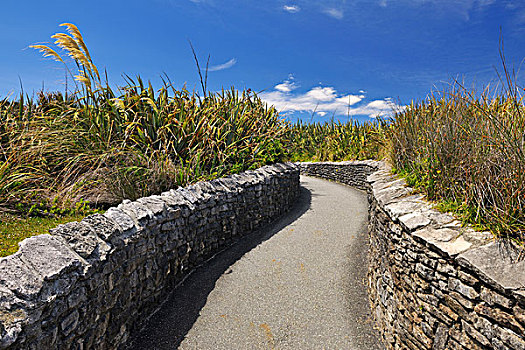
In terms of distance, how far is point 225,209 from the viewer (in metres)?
5.99

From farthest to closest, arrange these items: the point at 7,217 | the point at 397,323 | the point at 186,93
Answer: the point at 186,93, the point at 7,217, the point at 397,323

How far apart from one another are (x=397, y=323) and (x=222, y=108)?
5.45m

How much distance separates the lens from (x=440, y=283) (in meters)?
2.93

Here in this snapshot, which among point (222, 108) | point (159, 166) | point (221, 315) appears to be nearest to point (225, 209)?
point (159, 166)

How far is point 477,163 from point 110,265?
3744mm

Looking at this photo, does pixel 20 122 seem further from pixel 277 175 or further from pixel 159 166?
pixel 277 175

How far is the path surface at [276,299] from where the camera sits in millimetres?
3908

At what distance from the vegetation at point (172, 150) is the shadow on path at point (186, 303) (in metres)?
1.40

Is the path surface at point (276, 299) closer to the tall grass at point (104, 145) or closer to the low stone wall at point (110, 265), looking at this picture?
the low stone wall at point (110, 265)

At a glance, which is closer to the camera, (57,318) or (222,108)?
(57,318)

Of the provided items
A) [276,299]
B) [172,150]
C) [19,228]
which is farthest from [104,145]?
[276,299]

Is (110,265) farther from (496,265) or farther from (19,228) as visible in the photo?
(496,265)

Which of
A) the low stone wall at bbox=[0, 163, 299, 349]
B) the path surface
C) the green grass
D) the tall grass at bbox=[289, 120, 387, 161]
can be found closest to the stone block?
the path surface

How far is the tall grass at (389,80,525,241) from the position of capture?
2.93 meters
